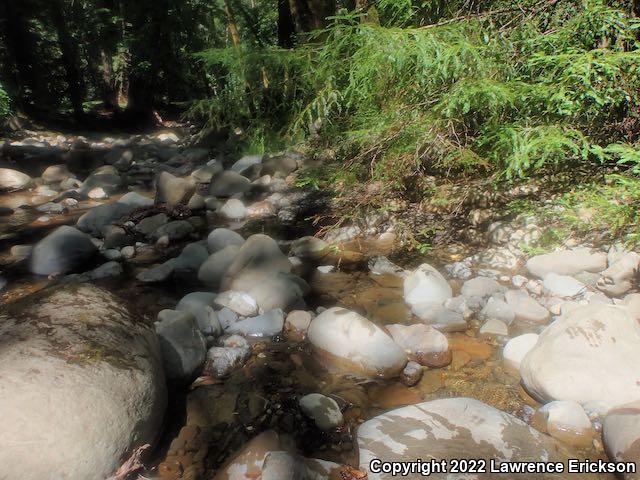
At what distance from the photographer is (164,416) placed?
93.0 inches

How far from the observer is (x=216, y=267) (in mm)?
4066

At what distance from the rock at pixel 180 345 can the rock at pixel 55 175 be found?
21.6ft

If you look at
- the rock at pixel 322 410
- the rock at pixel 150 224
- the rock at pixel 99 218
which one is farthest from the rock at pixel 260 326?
the rock at pixel 99 218

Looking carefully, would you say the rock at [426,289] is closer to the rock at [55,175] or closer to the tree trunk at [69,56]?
the rock at [55,175]

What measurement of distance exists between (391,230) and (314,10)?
12.3 feet

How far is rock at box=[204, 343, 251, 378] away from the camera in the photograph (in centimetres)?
282

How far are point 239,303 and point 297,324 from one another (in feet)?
1.66

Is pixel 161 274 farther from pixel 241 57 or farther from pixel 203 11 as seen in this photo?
pixel 203 11

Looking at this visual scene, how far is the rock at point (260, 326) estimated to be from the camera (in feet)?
10.5

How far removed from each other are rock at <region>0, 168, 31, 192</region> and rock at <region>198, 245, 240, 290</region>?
5438mm

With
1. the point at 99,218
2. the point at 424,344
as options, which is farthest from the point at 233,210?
the point at 424,344

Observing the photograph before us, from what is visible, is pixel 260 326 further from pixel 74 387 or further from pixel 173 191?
pixel 173 191

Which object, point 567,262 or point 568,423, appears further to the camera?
point 567,262

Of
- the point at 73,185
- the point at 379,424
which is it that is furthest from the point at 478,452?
the point at 73,185
